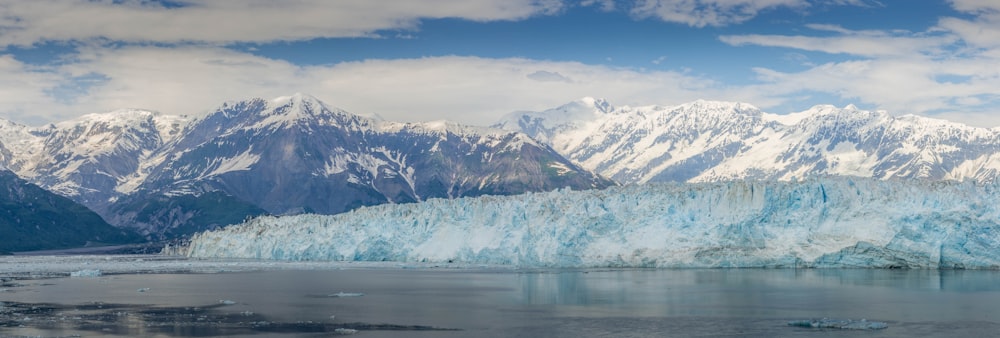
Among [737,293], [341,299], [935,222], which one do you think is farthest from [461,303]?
[935,222]

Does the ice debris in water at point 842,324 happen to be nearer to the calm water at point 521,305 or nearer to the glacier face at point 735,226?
the calm water at point 521,305

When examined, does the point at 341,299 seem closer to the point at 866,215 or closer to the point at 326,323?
the point at 326,323

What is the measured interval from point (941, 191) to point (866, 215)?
6189 millimetres

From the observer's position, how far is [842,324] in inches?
1900

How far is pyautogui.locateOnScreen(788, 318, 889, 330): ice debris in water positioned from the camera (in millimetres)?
47500

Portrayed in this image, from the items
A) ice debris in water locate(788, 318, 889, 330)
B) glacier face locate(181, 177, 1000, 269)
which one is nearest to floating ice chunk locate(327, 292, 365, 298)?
glacier face locate(181, 177, 1000, 269)

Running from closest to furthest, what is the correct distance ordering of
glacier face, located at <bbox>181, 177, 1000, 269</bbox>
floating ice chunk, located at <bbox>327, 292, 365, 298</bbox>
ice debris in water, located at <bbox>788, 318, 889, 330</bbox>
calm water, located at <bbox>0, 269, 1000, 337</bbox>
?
ice debris in water, located at <bbox>788, 318, 889, 330</bbox> → calm water, located at <bbox>0, 269, 1000, 337</bbox> → floating ice chunk, located at <bbox>327, 292, 365, 298</bbox> → glacier face, located at <bbox>181, 177, 1000, 269</bbox>

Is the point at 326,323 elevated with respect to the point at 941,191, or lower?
lower

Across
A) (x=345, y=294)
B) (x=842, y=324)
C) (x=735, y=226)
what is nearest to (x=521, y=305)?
(x=345, y=294)

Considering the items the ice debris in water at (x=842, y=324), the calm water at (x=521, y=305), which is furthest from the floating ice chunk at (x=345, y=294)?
the ice debris in water at (x=842, y=324)

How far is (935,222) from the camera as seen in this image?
8194cm

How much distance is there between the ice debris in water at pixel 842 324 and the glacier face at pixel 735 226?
36.9 meters

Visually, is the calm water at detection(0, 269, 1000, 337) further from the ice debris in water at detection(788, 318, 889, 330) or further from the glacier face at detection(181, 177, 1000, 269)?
the glacier face at detection(181, 177, 1000, 269)

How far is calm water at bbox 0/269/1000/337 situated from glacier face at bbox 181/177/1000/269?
2.20 m
